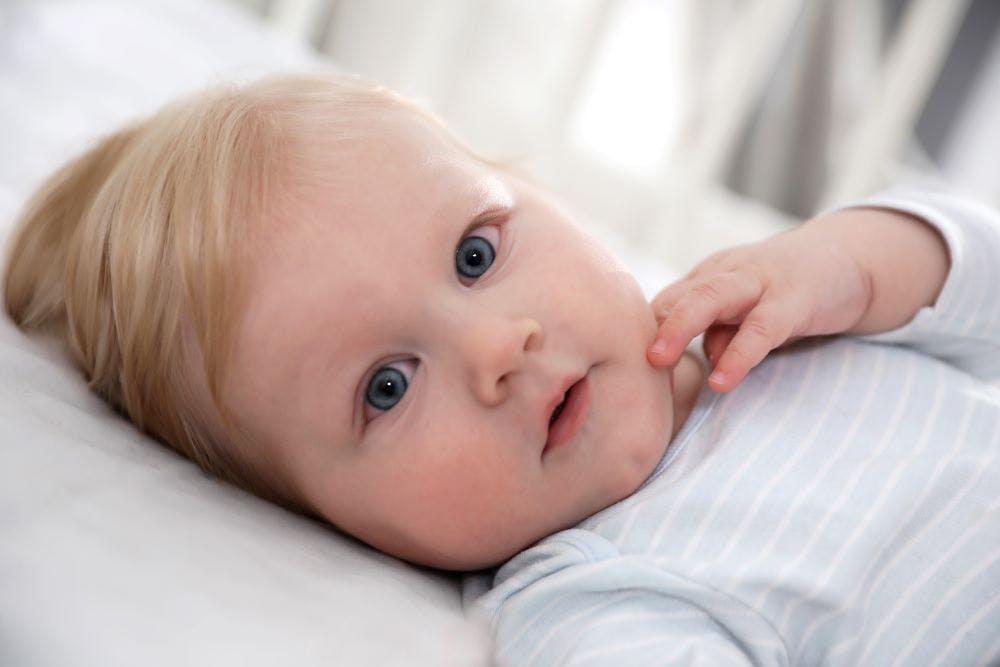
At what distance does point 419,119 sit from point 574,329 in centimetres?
24

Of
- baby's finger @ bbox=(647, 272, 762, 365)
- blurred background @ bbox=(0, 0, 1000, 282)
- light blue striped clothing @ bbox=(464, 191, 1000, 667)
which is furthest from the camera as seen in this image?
blurred background @ bbox=(0, 0, 1000, 282)

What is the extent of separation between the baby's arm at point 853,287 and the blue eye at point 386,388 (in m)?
0.20

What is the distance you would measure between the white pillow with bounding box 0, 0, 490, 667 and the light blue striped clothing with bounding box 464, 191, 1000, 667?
78 mm

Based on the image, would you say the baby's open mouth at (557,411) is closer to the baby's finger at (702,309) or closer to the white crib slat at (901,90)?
the baby's finger at (702,309)

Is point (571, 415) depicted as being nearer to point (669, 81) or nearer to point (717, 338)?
point (717, 338)

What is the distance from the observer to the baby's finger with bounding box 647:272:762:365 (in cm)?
82

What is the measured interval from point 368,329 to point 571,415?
167mm

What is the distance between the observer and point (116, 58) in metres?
1.44

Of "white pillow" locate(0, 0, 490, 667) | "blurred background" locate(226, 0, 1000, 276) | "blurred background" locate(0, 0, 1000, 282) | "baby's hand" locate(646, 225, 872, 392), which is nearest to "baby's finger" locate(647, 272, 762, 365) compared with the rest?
"baby's hand" locate(646, 225, 872, 392)

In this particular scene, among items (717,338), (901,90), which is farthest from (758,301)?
(901,90)

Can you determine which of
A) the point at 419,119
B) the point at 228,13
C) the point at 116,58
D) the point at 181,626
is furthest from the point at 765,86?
the point at 181,626

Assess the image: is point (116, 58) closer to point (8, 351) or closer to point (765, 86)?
point (8, 351)

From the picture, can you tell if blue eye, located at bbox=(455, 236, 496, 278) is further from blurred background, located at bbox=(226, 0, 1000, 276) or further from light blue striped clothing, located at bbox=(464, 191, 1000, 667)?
blurred background, located at bbox=(226, 0, 1000, 276)

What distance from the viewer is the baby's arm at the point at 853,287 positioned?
84cm
